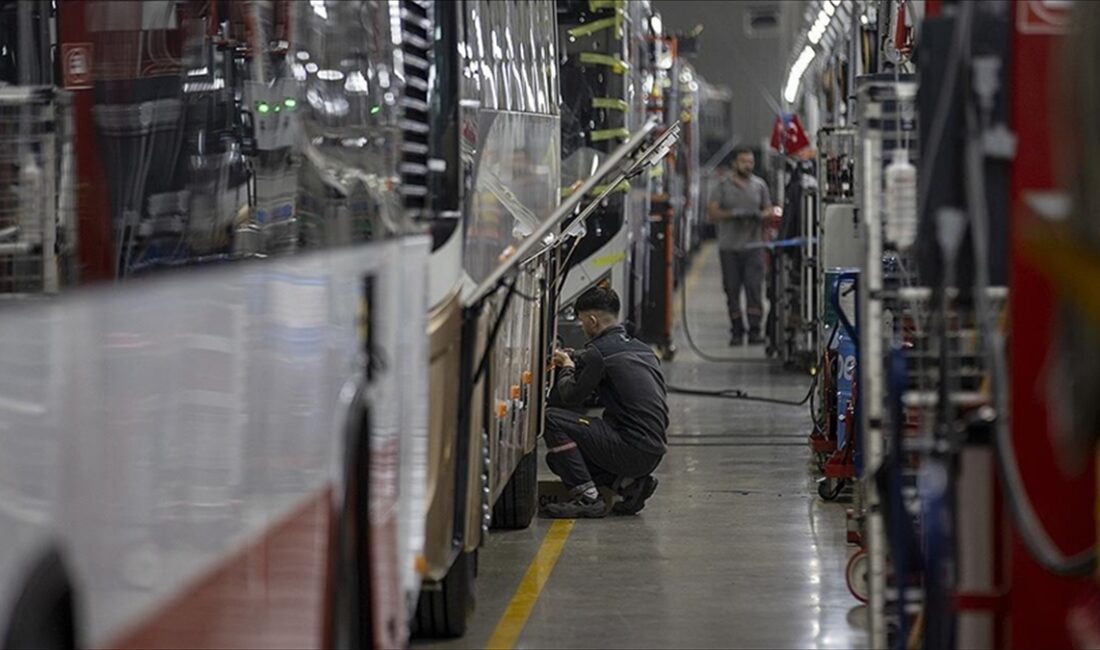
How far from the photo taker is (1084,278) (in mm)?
4051

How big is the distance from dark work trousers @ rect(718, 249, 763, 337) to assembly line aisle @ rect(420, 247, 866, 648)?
7.71 meters

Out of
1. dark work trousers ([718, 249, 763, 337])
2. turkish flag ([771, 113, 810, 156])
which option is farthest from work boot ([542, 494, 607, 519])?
dark work trousers ([718, 249, 763, 337])

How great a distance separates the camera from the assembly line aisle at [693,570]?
7852 millimetres

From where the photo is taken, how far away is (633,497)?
1076cm

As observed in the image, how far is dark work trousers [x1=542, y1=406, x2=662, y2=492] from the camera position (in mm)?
10586

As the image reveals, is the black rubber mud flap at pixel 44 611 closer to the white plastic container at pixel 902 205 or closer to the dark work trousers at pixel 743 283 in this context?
the white plastic container at pixel 902 205

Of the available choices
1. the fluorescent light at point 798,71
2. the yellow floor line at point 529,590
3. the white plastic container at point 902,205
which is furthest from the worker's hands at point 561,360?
the fluorescent light at point 798,71

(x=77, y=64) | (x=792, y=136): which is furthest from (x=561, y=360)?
(x=792, y=136)

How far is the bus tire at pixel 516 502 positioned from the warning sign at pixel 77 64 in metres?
5.54

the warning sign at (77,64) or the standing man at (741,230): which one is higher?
the warning sign at (77,64)

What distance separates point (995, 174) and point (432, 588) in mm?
2838

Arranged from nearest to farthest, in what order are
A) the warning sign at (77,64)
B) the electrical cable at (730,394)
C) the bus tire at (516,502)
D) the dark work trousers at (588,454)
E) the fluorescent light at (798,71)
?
the warning sign at (77,64) < the bus tire at (516,502) < the dark work trousers at (588,454) < the electrical cable at (730,394) < the fluorescent light at (798,71)

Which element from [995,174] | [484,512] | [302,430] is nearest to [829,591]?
[484,512]

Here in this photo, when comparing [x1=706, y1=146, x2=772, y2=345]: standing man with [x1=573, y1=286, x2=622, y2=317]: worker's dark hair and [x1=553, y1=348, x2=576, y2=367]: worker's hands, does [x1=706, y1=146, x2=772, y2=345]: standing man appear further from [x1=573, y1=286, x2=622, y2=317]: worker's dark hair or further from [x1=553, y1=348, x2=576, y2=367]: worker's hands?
[x1=573, y1=286, x2=622, y2=317]: worker's dark hair
